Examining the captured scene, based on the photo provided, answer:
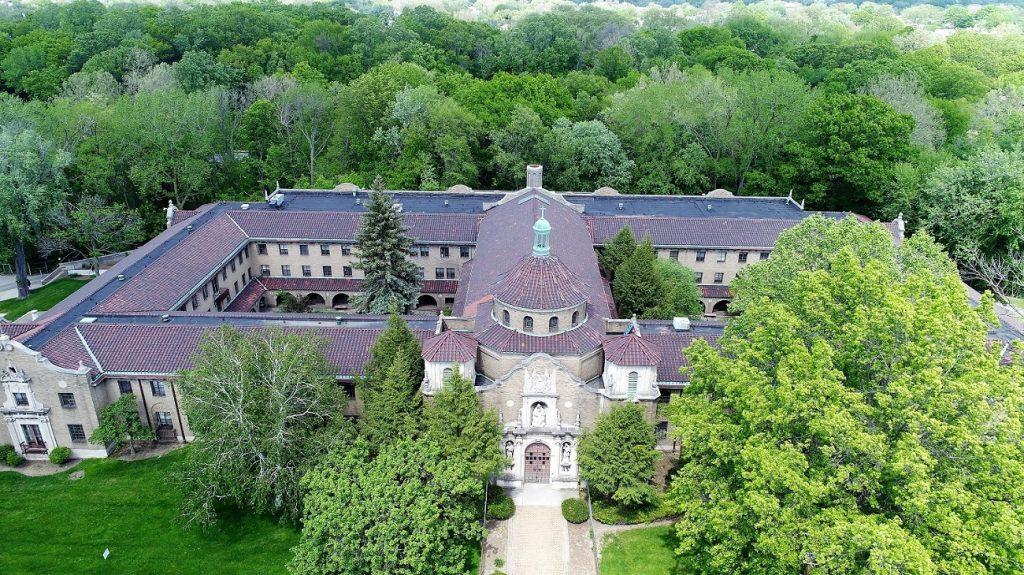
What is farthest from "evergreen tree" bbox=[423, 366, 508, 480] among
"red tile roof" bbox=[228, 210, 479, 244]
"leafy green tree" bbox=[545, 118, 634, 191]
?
"leafy green tree" bbox=[545, 118, 634, 191]

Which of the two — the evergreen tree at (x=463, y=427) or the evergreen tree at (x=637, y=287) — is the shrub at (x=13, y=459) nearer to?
the evergreen tree at (x=463, y=427)

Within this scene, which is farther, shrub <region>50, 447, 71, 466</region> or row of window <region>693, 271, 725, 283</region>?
row of window <region>693, 271, 725, 283</region>

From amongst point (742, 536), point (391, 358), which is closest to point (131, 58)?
point (391, 358)

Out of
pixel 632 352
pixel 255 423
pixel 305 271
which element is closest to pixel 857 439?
pixel 632 352

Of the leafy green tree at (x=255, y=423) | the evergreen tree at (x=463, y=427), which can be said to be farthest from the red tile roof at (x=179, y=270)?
the evergreen tree at (x=463, y=427)

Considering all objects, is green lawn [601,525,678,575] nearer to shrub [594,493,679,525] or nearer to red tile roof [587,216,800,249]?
shrub [594,493,679,525]

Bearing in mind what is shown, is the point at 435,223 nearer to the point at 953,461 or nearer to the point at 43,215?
the point at 43,215
